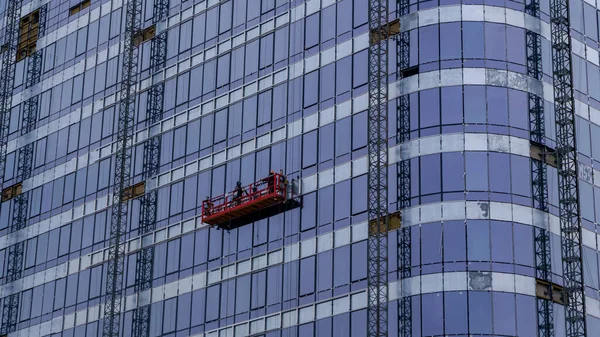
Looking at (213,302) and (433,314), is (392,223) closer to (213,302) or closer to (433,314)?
(433,314)

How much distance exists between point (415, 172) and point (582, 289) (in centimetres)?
1227

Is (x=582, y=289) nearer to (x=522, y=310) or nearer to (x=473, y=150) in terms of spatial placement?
(x=522, y=310)

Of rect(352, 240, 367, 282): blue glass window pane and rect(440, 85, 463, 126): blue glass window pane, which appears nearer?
rect(352, 240, 367, 282): blue glass window pane

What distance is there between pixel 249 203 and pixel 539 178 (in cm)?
1911

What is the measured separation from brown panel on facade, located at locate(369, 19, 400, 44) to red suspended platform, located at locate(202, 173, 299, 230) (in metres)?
10.9

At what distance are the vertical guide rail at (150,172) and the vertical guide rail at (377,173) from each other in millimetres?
21340

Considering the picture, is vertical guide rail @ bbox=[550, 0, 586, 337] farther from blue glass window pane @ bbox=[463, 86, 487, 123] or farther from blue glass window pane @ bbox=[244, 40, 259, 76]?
blue glass window pane @ bbox=[244, 40, 259, 76]

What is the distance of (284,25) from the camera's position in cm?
10062

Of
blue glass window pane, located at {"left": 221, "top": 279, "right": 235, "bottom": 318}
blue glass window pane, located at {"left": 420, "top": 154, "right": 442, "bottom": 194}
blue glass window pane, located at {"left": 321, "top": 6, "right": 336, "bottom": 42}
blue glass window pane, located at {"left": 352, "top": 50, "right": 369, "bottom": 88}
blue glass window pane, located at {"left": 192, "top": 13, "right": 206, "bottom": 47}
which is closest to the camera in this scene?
blue glass window pane, located at {"left": 420, "top": 154, "right": 442, "bottom": 194}

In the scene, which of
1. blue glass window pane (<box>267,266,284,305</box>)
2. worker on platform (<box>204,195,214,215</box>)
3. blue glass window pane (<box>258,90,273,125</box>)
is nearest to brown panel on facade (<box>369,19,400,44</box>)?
blue glass window pane (<box>258,90,273,125</box>)


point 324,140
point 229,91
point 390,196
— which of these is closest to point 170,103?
point 229,91

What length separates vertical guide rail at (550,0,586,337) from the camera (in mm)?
88625

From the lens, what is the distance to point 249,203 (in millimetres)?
96500

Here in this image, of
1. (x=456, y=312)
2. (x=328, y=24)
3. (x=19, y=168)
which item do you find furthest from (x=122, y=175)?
(x=456, y=312)
